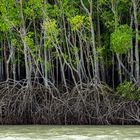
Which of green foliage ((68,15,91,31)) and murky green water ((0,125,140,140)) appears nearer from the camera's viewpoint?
murky green water ((0,125,140,140))

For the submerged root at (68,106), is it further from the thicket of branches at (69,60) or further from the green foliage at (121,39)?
the green foliage at (121,39)

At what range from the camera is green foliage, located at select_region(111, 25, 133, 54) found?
1862 centimetres

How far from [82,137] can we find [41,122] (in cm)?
392

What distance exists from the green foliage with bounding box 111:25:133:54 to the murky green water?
2.92 m

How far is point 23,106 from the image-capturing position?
19094 mm

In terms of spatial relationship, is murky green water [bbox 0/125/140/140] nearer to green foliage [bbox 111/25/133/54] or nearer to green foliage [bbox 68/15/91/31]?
green foliage [bbox 111/25/133/54]

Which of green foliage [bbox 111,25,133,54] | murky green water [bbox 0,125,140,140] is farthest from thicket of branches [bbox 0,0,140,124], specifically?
murky green water [bbox 0,125,140,140]

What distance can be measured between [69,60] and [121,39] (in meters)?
2.44

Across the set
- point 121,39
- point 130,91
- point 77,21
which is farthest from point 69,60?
point 130,91

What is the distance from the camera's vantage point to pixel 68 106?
18.9m

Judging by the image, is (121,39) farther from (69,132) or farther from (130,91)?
(69,132)

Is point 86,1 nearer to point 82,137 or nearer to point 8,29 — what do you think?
point 8,29

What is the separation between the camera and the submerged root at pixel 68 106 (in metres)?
18.6

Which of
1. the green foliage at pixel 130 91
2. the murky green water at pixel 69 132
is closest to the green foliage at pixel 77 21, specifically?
the green foliage at pixel 130 91
